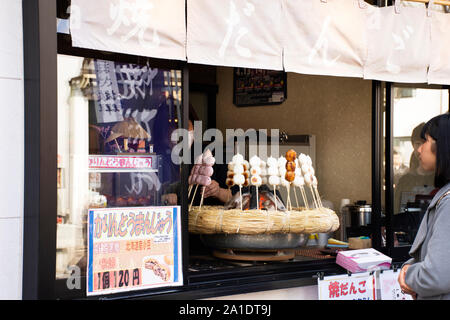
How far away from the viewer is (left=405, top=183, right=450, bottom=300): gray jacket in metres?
2.34

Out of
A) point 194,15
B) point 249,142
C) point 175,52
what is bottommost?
point 249,142

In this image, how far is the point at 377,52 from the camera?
422cm

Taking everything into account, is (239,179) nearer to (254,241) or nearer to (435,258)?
(254,241)

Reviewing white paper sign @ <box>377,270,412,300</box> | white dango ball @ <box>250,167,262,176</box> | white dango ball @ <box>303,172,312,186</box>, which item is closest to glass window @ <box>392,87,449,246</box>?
white paper sign @ <box>377,270,412,300</box>

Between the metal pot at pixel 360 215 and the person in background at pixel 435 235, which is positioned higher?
the person in background at pixel 435 235

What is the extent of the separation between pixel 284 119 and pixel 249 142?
0.78 m

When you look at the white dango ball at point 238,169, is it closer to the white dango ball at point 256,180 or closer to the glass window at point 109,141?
the white dango ball at point 256,180

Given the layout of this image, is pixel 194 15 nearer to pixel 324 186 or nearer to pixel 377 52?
pixel 377 52

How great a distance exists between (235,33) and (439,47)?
2.10 m

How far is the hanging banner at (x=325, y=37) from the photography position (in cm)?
385

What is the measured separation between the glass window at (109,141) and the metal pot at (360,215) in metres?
3.23

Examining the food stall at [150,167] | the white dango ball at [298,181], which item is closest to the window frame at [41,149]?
the food stall at [150,167]
